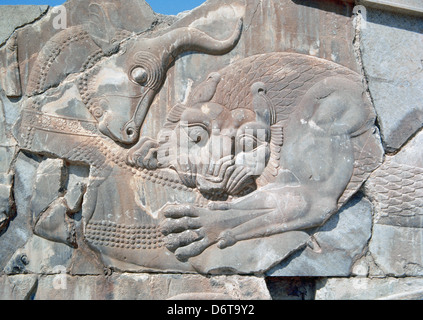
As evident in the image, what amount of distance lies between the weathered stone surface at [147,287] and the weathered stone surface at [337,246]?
22cm

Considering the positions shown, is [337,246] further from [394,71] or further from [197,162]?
[394,71]

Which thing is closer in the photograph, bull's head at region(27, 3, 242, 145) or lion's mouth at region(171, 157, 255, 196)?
lion's mouth at region(171, 157, 255, 196)

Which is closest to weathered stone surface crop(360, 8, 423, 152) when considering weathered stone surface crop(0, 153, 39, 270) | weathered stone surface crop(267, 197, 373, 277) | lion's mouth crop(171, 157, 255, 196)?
weathered stone surface crop(267, 197, 373, 277)

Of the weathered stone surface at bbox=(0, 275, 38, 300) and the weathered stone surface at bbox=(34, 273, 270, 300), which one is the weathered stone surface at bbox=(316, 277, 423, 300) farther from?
the weathered stone surface at bbox=(0, 275, 38, 300)

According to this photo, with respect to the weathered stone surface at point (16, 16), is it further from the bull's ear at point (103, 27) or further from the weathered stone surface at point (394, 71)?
the weathered stone surface at point (394, 71)

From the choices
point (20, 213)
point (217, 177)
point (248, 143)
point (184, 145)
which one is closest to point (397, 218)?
point (248, 143)

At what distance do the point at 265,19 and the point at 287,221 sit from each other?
1486mm

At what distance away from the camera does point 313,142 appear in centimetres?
398

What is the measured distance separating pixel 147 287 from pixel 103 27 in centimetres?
187

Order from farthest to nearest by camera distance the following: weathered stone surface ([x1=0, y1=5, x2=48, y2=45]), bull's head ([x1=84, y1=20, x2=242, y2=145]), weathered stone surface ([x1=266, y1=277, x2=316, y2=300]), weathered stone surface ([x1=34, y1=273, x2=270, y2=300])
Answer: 1. weathered stone surface ([x1=266, y1=277, x2=316, y2=300])
2. weathered stone surface ([x1=0, y1=5, x2=48, y2=45])
3. bull's head ([x1=84, y1=20, x2=242, y2=145])
4. weathered stone surface ([x1=34, y1=273, x2=270, y2=300])

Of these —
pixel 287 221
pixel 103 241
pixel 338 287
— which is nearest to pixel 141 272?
pixel 103 241

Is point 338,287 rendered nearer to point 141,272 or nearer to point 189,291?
point 189,291

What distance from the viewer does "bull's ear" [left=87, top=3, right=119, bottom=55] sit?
4020mm

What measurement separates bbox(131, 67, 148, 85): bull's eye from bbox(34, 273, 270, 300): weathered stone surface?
1.36 metres
